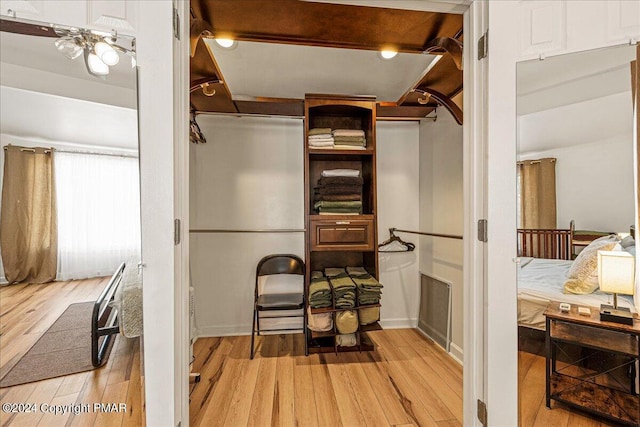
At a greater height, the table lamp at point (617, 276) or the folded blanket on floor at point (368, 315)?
the table lamp at point (617, 276)

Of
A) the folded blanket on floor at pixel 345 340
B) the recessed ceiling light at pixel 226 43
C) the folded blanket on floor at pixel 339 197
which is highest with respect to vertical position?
the recessed ceiling light at pixel 226 43

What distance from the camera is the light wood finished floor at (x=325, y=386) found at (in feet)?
5.32

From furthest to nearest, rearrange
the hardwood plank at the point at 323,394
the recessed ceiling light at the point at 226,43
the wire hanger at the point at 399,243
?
the wire hanger at the point at 399,243 < the recessed ceiling light at the point at 226,43 < the hardwood plank at the point at 323,394

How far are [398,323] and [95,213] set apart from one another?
2735 mm

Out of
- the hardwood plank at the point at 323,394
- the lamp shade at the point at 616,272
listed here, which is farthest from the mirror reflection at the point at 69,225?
the lamp shade at the point at 616,272

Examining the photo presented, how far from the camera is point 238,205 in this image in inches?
108

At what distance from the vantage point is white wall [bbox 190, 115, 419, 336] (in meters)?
2.71

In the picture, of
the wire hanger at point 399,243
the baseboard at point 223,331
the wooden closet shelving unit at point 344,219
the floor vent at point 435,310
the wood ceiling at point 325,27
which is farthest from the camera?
the wire hanger at point 399,243

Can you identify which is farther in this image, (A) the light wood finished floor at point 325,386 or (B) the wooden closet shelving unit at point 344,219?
(B) the wooden closet shelving unit at point 344,219

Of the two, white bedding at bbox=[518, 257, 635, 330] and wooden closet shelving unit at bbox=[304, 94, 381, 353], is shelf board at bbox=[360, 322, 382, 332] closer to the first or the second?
wooden closet shelving unit at bbox=[304, 94, 381, 353]

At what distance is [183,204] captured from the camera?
1057 millimetres

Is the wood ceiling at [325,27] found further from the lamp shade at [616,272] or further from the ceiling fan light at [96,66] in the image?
the lamp shade at [616,272]

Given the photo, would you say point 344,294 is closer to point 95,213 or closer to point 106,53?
point 95,213

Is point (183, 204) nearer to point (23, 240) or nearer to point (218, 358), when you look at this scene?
point (23, 240)
